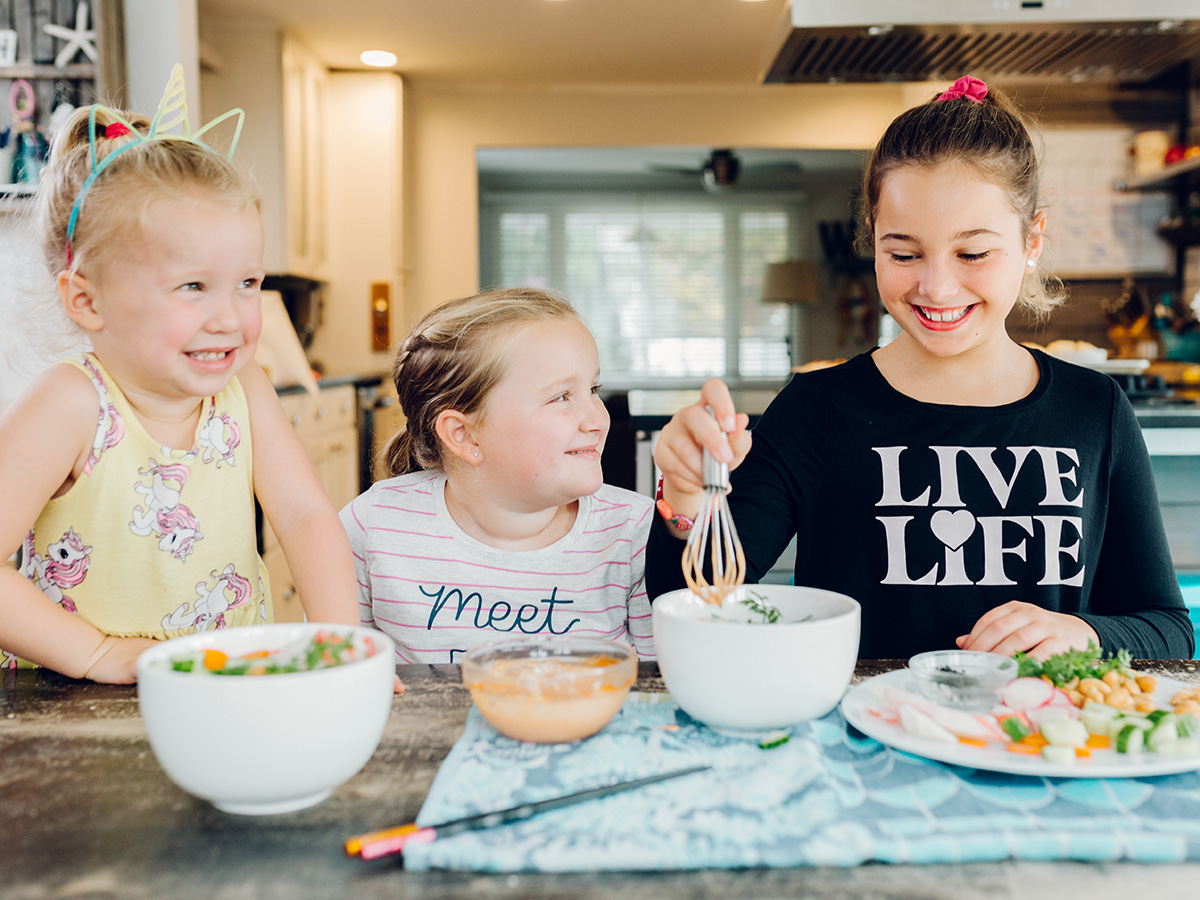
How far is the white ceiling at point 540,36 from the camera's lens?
391 cm

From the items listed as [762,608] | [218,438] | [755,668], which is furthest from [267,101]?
[755,668]

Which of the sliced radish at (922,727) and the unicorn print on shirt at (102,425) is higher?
the unicorn print on shirt at (102,425)

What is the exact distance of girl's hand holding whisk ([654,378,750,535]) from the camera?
74cm

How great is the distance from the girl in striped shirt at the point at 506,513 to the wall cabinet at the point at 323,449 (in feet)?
5.92

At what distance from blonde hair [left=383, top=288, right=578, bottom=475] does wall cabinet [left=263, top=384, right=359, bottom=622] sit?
Result: 1.70 m

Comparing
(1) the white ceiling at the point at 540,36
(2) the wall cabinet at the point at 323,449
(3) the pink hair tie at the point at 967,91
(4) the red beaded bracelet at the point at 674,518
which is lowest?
(2) the wall cabinet at the point at 323,449

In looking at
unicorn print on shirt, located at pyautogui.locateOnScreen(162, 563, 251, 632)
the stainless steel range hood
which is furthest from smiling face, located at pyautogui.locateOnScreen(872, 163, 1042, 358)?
the stainless steel range hood

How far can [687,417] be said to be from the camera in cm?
79

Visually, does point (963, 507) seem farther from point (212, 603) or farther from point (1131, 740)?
point (212, 603)

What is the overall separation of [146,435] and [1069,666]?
0.88 meters

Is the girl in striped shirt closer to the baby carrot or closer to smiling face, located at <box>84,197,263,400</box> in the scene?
smiling face, located at <box>84,197,263,400</box>

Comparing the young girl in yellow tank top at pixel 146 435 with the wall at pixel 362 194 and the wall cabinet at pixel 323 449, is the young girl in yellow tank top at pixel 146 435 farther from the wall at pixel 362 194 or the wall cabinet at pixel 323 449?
the wall at pixel 362 194

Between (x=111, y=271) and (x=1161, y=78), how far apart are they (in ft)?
13.8

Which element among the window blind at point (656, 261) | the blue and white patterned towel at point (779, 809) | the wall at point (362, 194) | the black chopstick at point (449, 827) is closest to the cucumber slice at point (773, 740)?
the blue and white patterned towel at point (779, 809)
